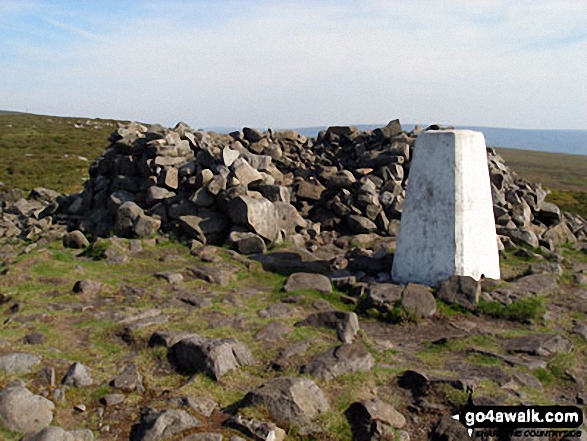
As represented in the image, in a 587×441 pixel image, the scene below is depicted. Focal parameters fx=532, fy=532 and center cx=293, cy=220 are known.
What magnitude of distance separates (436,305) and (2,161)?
179 feet

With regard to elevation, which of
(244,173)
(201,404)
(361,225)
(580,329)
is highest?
(244,173)

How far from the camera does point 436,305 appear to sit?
10562 millimetres

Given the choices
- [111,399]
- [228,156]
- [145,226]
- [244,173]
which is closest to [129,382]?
[111,399]

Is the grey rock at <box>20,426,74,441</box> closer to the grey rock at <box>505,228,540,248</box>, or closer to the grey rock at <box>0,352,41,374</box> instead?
the grey rock at <box>0,352,41,374</box>

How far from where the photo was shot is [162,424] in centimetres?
599

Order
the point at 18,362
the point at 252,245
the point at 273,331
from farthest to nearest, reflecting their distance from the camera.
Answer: the point at 252,245 → the point at 273,331 → the point at 18,362

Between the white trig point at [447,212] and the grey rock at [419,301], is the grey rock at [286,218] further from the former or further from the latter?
the grey rock at [419,301]

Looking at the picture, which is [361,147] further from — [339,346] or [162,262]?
[339,346]

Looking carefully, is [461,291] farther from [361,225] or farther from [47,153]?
[47,153]

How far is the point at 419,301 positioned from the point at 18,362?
7.03 meters

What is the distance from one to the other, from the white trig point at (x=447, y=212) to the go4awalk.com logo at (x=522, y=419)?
4821mm

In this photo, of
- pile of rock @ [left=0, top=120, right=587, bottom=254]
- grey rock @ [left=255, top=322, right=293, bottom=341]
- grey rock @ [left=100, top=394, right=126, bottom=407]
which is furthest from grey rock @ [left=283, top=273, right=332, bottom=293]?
grey rock @ [left=100, top=394, right=126, bottom=407]

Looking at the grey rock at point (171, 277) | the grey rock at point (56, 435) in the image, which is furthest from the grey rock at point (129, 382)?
the grey rock at point (171, 277)

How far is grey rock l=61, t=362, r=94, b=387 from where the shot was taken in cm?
689
